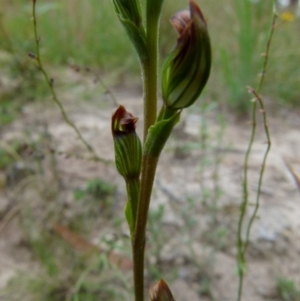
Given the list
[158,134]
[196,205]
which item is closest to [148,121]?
[158,134]

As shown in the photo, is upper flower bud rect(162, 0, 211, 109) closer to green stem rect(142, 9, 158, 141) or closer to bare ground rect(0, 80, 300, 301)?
green stem rect(142, 9, 158, 141)

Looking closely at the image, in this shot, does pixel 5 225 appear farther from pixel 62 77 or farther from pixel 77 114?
pixel 62 77

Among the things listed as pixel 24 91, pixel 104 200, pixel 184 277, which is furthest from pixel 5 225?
pixel 24 91

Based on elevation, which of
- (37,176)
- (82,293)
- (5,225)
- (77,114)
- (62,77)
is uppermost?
(62,77)

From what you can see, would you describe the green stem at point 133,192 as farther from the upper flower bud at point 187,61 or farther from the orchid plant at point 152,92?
the upper flower bud at point 187,61

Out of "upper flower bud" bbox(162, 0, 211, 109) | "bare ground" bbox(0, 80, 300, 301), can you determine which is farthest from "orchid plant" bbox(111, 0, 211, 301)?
"bare ground" bbox(0, 80, 300, 301)

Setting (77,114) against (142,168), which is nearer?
(142,168)

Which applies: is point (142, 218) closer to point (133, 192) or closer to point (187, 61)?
point (133, 192)
